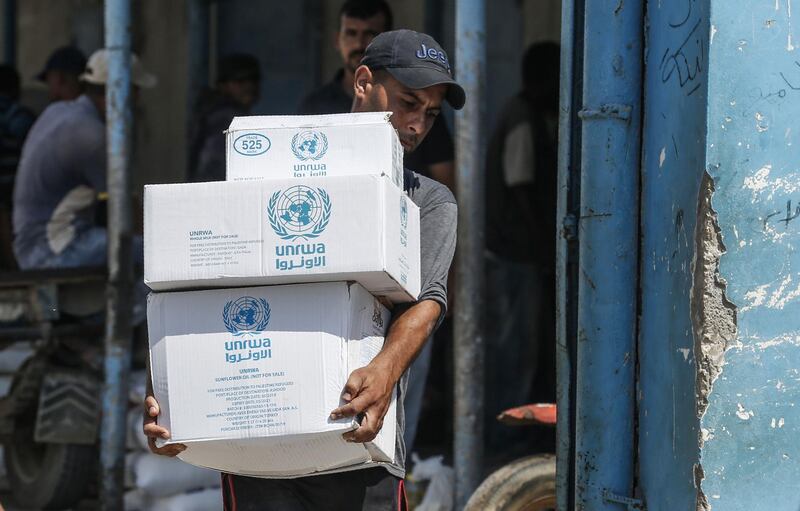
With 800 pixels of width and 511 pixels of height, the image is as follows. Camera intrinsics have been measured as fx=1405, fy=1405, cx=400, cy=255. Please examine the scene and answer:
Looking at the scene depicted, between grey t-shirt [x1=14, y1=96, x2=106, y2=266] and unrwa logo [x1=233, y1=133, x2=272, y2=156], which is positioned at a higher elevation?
grey t-shirt [x1=14, y1=96, x2=106, y2=266]

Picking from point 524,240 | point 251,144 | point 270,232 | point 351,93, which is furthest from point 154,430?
point 524,240

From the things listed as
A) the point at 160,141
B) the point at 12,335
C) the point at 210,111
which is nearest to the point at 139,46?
the point at 160,141

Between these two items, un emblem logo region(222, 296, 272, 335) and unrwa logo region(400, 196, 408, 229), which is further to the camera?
unrwa logo region(400, 196, 408, 229)

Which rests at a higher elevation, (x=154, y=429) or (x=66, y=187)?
(x=66, y=187)

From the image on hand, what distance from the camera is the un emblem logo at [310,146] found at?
3051mm

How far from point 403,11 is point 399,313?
188 inches

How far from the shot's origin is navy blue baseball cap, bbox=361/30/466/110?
11.0 feet

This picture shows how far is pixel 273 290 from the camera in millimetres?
2994

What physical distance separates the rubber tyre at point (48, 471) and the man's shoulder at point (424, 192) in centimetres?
318

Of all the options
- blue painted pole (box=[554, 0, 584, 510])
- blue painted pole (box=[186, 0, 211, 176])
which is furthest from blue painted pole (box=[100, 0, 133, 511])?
blue painted pole (box=[554, 0, 584, 510])

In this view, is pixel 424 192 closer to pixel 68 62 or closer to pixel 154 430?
pixel 154 430

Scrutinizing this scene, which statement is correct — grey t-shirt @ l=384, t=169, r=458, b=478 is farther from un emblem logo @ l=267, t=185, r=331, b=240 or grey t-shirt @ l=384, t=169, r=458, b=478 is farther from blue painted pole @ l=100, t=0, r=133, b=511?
blue painted pole @ l=100, t=0, r=133, b=511

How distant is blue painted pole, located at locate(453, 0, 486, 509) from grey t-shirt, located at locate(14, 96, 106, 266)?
1944mm

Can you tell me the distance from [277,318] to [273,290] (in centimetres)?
6
